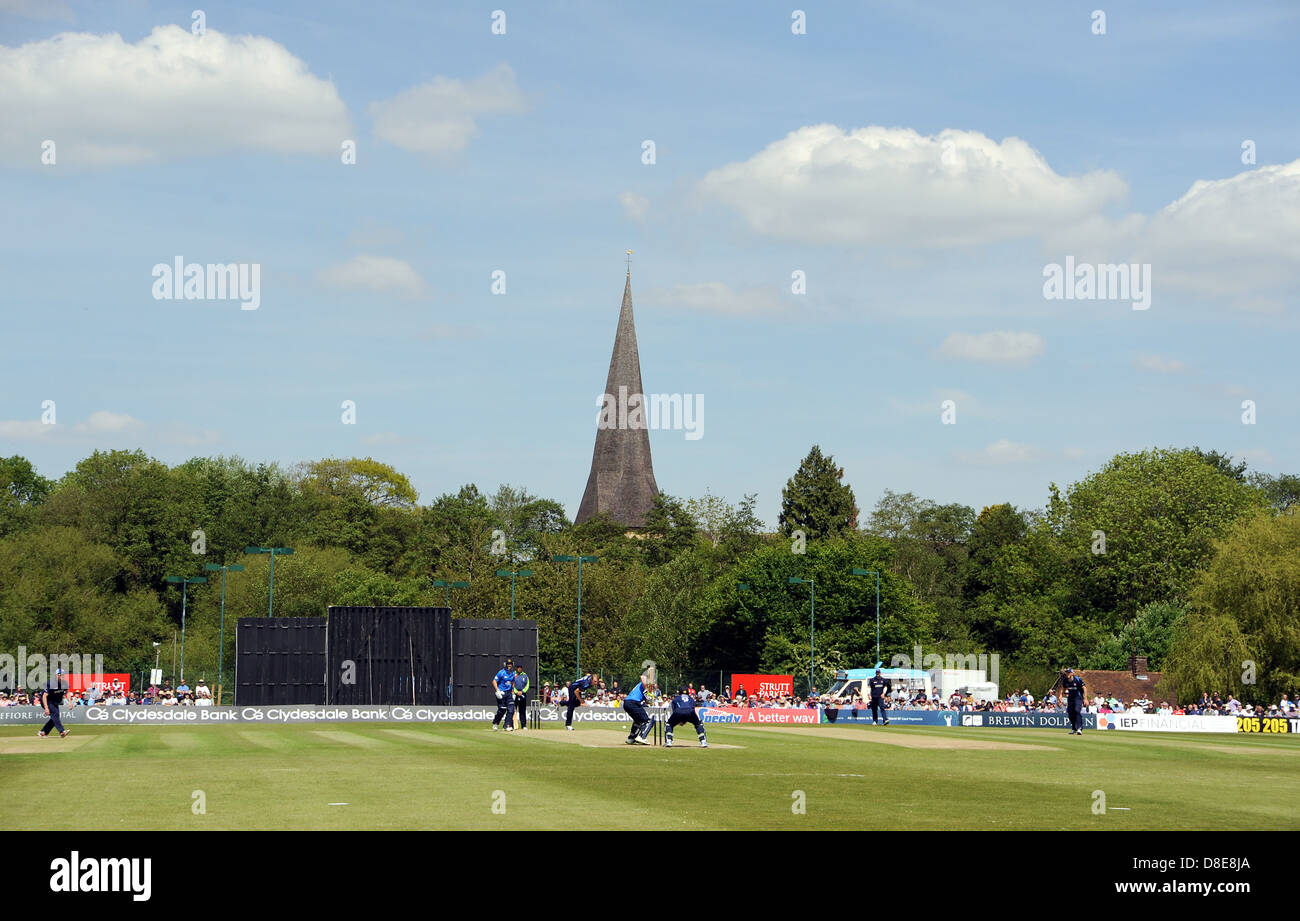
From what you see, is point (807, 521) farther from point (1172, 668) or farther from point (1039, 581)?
point (1172, 668)

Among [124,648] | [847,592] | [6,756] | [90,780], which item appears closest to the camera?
[90,780]

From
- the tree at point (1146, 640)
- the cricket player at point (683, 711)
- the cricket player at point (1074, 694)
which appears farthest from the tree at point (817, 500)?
the cricket player at point (683, 711)

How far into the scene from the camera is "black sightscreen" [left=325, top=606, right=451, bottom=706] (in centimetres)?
5953

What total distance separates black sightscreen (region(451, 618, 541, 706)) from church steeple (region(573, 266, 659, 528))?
9356cm

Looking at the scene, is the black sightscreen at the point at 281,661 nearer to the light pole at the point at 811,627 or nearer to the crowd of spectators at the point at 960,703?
the crowd of spectators at the point at 960,703

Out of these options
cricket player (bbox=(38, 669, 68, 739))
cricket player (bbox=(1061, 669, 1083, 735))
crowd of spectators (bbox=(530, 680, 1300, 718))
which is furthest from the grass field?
crowd of spectators (bbox=(530, 680, 1300, 718))

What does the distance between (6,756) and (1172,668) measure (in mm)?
58586

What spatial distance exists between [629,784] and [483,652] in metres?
40.8

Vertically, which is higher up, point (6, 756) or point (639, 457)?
point (639, 457)

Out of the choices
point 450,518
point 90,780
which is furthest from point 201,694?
point 450,518

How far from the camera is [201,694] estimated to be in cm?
6575

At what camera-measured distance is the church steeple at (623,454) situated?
159625mm

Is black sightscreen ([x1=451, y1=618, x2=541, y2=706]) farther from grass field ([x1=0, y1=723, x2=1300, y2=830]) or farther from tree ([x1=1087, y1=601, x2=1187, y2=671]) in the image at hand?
tree ([x1=1087, y1=601, x2=1187, y2=671])

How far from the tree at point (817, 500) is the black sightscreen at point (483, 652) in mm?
69337
